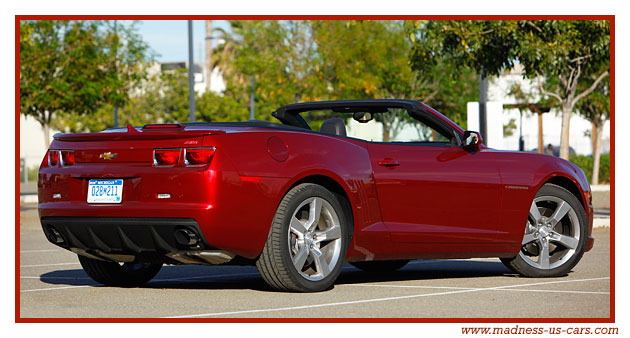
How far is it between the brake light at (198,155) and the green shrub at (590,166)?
34.3m

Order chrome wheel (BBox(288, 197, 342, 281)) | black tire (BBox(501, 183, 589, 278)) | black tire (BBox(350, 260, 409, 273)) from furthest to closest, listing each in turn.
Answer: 1. black tire (BBox(350, 260, 409, 273))
2. black tire (BBox(501, 183, 589, 278))
3. chrome wheel (BBox(288, 197, 342, 281))

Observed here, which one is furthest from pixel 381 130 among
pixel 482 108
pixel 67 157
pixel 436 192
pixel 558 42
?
pixel 67 157

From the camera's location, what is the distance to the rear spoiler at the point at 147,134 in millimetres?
7645

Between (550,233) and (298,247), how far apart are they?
260 centimetres

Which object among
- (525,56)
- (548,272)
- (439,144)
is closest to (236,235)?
(439,144)

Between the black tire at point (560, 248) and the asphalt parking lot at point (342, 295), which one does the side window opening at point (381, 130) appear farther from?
the asphalt parking lot at point (342, 295)

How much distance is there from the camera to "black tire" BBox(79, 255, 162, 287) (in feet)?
29.5

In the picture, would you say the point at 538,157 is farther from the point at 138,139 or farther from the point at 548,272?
the point at 138,139

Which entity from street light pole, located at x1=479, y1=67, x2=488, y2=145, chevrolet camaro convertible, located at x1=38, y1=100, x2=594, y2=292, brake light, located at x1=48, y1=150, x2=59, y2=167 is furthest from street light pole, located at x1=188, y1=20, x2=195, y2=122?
brake light, located at x1=48, y1=150, x2=59, y2=167

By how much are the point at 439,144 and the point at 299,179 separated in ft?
5.32

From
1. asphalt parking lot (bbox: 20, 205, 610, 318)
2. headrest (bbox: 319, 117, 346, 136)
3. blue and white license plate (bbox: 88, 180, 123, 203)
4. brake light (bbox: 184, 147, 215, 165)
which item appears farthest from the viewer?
headrest (bbox: 319, 117, 346, 136)

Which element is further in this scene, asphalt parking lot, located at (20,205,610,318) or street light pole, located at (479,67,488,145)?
street light pole, located at (479,67,488,145)

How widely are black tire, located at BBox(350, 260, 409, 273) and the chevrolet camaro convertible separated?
1.10m
